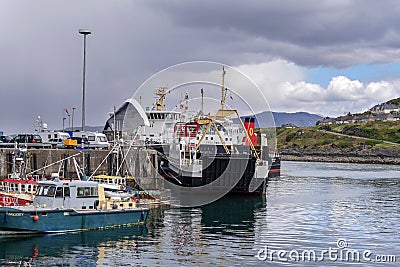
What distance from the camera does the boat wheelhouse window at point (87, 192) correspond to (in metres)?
37.5

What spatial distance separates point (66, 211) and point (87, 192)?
7.27 ft

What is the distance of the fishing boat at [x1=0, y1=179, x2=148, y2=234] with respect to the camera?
34.8 metres

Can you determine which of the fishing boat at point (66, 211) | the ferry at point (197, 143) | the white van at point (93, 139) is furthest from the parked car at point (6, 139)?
the fishing boat at point (66, 211)

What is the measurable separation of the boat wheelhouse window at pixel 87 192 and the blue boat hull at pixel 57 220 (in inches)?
44.2

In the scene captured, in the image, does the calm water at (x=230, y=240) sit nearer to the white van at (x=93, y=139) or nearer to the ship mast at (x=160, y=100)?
the white van at (x=93, y=139)

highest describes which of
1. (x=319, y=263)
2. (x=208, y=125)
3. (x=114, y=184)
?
(x=208, y=125)

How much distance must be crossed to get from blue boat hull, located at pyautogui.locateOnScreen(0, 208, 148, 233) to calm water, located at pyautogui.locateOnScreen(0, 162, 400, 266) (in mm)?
569

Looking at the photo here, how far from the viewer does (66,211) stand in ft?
119

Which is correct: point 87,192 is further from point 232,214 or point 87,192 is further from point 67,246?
point 232,214

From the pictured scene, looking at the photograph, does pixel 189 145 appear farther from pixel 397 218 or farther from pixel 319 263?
pixel 319 263

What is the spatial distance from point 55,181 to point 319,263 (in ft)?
56.7

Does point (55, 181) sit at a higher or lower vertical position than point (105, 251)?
higher

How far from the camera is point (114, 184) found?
158ft

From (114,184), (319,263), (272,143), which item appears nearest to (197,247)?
(319,263)
